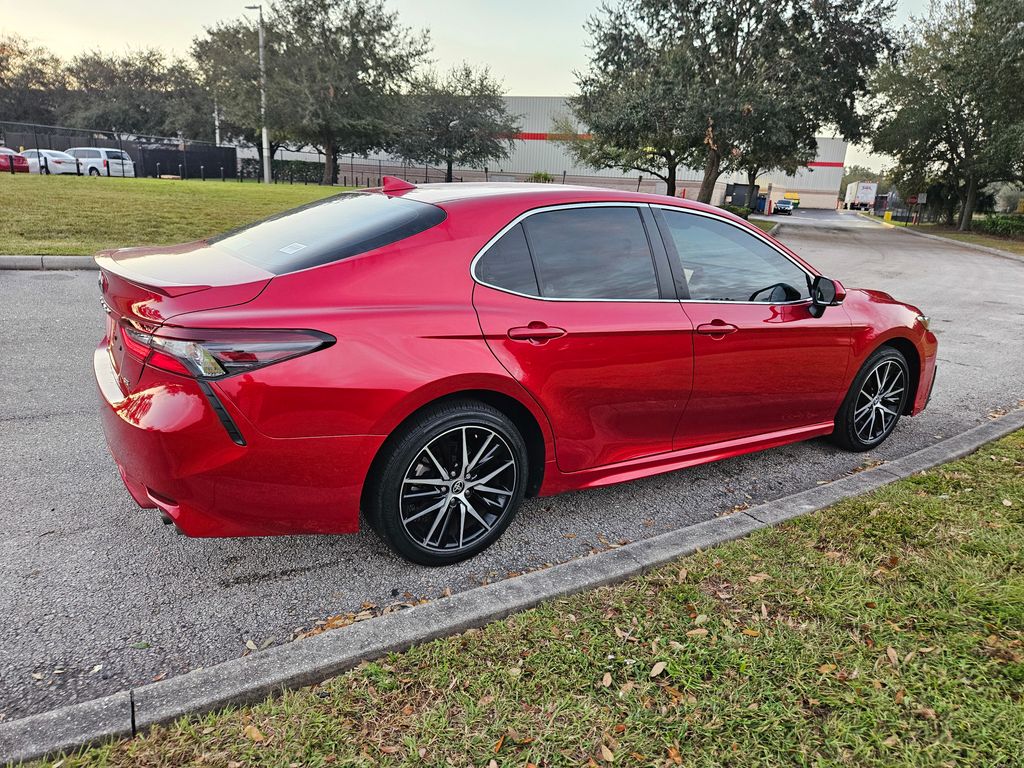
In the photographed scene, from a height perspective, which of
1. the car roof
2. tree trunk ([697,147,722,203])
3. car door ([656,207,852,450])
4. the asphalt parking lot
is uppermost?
tree trunk ([697,147,722,203])

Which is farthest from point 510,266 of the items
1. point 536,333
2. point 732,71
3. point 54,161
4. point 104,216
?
point 54,161

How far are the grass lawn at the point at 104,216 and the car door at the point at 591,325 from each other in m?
9.51

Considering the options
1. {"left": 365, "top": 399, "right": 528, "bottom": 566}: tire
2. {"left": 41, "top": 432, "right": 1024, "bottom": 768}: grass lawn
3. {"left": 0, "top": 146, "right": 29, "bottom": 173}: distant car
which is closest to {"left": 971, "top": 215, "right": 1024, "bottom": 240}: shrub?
{"left": 41, "top": 432, "right": 1024, "bottom": 768}: grass lawn

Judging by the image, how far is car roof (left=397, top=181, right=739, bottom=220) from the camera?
3240 mm

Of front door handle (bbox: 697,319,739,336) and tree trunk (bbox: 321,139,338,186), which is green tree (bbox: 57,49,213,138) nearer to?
tree trunk (bbox: 321,139,338,186)

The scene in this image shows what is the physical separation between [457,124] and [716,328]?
49164 millimetres

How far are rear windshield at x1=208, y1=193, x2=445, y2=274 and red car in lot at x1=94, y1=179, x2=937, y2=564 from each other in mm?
17

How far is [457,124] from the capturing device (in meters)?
49.1

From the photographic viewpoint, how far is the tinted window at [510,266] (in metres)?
3.03

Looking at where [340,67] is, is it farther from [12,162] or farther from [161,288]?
[161,288]

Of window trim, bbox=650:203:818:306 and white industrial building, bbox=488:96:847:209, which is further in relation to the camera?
white industrial building, bbox=488:96:847:209

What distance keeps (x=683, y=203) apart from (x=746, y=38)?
25.1 metres

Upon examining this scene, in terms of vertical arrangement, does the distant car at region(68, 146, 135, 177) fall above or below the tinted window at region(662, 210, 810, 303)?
above

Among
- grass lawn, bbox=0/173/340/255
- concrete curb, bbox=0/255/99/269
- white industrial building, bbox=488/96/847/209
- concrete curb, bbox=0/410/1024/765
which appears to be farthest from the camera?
white industrial building, bbox=488/96/847/209
